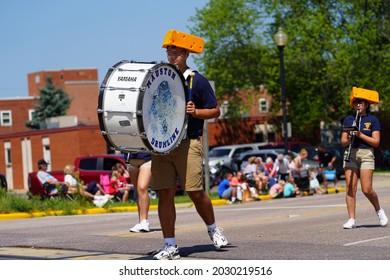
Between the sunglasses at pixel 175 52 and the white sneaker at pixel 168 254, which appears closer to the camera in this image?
the white sneaker at pixel 168 254

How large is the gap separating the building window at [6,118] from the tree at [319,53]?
3787 centimetres

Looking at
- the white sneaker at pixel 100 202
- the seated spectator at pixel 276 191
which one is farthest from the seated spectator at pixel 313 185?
the white sneaker at pixel 100 202

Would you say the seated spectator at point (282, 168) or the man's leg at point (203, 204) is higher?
the man's leg at point (203, 204)

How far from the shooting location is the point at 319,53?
188 feet

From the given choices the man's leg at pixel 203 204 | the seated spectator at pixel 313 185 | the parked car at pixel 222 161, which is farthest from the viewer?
the parked car at pixel 222 161

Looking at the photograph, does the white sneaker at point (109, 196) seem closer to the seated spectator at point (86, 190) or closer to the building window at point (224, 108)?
the seated spectator at point (86, 190)

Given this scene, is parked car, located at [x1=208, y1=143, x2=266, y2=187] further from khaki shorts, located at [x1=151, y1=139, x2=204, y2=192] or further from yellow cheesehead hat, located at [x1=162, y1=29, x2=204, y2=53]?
yellow cheesehead hat, located at [x1=162, y1=29, x2=204, y2=53]

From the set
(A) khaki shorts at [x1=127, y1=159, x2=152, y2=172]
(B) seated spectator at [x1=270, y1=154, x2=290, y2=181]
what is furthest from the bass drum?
(B) seated spectator at [x1=270, y1=154, x2=290, y2=181]

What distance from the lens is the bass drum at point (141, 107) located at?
30.6 ft

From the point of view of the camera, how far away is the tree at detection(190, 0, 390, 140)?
5566 cm

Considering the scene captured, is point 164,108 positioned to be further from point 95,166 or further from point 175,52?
point 95,166
